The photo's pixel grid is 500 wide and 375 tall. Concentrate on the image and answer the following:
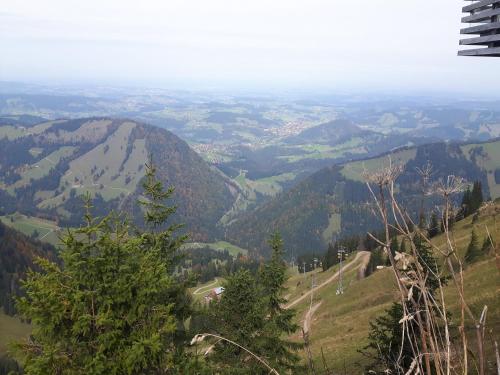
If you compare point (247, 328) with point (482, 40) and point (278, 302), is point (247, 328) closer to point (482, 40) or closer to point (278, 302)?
point (278, 302)

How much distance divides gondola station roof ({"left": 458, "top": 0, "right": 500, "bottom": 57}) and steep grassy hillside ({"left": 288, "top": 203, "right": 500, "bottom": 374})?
356 inches

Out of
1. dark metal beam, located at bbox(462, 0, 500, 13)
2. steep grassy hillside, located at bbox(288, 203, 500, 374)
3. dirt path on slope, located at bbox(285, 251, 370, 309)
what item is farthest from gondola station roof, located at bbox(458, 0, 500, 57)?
dirt path on slope, located at bbox(285, 251, 370, 309)

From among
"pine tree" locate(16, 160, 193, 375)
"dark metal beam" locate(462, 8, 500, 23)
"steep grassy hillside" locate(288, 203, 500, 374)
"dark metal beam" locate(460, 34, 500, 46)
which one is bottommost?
"steep grassy hillside" locate(288, 203, 500, 374)

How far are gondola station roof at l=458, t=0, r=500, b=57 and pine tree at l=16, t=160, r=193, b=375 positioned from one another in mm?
11931

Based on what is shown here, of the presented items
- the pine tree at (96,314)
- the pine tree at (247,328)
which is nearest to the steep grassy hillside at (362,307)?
the pine tree at (247,328)

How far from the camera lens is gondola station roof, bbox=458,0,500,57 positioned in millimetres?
10477

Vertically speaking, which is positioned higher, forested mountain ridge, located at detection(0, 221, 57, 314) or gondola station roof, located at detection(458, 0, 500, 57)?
gondola station roof, located at detection(458, 0, 500, 57)

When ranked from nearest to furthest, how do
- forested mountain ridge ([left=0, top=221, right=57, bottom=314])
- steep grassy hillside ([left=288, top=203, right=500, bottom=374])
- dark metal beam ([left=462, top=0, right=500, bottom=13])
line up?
dark metal beam ([left=462, top=0, right=500, bottom=13]) → steep grassy hillside ([left=288, top=203, right=500, bottom=374]) → forested mountain ridge ([left=0, top=221, right=57, bottom=314])

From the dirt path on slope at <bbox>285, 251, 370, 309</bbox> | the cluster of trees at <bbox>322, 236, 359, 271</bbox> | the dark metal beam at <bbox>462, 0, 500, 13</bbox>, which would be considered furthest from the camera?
the cluster of trees at <bbox>322, 236, 359, 271</bbox>

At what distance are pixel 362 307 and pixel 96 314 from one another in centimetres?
5425

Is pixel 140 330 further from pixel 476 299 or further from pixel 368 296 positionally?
pixel 368 296

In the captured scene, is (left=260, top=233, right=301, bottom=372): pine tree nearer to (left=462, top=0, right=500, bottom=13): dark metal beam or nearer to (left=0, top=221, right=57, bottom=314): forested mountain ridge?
(left=462, top=0, right=500, bottom=13): dark metal beam

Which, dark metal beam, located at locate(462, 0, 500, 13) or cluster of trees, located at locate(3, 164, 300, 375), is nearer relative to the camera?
dark metal beam, located at locate(462, 0, 500, 13)

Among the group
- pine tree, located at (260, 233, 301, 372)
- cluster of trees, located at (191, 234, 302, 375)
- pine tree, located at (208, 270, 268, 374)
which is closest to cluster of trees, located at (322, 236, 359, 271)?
pine tree, located at (260, 233, 301, 372)
